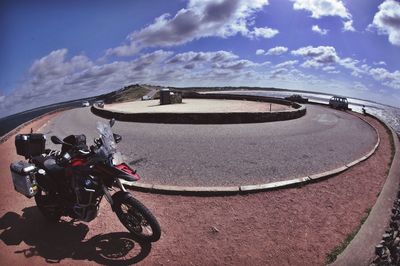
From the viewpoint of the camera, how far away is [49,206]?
463 cm

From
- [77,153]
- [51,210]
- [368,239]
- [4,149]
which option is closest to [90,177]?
[77,153]

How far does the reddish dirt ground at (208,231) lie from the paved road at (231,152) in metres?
1.11

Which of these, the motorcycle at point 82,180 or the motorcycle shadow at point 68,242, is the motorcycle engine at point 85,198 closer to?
the motorcycle at point 82,180

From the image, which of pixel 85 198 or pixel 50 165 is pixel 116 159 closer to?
pixel 85 198

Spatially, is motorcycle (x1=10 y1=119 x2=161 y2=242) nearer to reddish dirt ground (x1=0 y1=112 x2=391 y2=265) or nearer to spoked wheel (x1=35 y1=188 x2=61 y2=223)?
spoked wheel (x1=35 y1=188 x2=61 y2=223)

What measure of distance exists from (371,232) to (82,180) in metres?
5.13

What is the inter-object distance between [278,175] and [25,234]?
579cm

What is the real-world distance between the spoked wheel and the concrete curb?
15.2 feet

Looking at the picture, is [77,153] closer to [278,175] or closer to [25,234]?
[25,234]

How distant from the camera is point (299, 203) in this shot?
219 inches

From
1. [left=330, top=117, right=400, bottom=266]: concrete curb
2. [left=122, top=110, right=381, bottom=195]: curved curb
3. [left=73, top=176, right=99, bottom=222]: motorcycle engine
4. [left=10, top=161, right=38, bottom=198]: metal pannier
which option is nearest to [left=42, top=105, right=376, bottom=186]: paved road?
[left=122, top=110, right=381, bottom=195]: curved curb

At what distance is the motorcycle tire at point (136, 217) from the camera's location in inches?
155

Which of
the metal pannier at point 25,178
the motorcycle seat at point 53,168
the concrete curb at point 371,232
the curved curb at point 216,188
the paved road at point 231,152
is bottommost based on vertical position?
the concrete curb at point 371,232

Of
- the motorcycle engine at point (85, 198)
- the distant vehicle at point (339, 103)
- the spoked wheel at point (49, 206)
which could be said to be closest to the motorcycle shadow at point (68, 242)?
the spoked wheel at point (49, 206)
